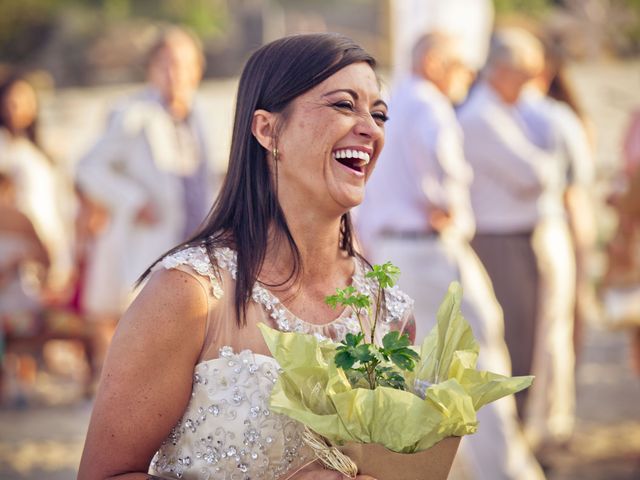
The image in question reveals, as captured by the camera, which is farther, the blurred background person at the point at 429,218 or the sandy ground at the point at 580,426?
the sandy ground at the point at 580,426

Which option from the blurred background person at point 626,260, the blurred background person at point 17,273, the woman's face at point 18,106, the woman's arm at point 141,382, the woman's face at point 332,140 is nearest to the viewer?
the woman's arm at point 141,382

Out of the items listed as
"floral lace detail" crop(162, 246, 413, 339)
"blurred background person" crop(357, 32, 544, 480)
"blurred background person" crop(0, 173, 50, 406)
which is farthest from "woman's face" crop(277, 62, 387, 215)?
"blurred background person" crop(0, 173, 50, 406)

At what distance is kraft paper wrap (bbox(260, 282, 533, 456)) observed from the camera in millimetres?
2363

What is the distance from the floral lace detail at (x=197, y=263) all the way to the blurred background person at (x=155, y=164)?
208 inches

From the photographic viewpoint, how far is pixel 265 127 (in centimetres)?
283

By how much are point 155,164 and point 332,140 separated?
535 centimetres

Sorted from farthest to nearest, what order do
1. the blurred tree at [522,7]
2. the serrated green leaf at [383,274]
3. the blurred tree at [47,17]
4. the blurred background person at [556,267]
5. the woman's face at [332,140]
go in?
the blurred tree at [47,17]
the blurred tree at [522,7]
the blurred background person at [556,267]
the woman's face at [332,140]
the serrated green leaf at [383,274]

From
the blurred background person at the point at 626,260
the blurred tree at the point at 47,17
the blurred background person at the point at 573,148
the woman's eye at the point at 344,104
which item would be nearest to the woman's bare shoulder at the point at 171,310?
the woman's eye at the point at 344,104

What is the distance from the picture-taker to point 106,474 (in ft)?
8.66

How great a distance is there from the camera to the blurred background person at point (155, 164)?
8.01 metres

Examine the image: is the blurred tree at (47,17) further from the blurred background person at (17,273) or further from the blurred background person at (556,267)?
the blurred background person at (556,267)

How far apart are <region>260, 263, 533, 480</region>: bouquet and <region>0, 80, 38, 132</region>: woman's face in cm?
699

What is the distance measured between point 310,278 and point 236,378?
1.11 feet

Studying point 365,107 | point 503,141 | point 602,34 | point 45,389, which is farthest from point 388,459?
point 602,34
